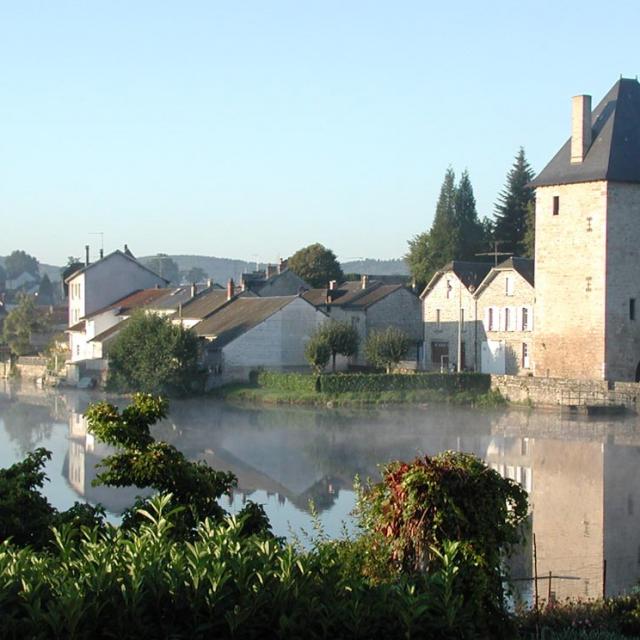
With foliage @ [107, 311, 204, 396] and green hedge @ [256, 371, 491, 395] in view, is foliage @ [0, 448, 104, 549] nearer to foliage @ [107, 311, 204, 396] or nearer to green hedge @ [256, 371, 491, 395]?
green hedge @ [256, 371, 491, 395]

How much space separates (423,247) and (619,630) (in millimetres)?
61840

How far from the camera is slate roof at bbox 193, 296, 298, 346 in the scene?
45156 millimetres

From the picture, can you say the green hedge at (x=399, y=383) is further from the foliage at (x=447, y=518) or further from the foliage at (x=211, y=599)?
the foliage at (x=211, y=599)

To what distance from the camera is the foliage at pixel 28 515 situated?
32.0 feet

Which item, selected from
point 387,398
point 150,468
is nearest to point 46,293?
point 387,398

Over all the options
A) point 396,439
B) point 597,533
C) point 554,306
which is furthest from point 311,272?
point 597,533

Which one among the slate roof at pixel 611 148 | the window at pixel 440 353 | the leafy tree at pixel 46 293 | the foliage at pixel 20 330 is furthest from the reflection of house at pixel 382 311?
the leafy tree at pixel 46 293

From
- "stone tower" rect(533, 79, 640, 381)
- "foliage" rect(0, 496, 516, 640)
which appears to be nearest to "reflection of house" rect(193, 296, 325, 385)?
Answer: "stone tower" rect(533, 79, 640, 381)

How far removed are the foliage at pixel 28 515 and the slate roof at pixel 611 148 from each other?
101 feet

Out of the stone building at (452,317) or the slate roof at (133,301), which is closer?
the stone building at (452,317)

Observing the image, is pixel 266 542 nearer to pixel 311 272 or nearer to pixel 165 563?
pixel 165 563

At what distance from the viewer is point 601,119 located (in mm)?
39875

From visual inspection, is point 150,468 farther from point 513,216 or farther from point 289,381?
point 513,216

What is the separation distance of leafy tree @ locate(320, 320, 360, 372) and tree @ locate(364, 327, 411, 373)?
0.67 metres
